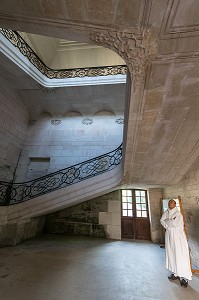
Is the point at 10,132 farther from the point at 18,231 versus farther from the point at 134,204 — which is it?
the point at 134,204

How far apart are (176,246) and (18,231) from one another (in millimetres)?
4374

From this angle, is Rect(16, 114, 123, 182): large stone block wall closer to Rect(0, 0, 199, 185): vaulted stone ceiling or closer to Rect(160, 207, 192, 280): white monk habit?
Rect(160, 207, 192, 280): white monk habit

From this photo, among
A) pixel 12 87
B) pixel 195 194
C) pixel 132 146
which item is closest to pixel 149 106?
pixel 132 146

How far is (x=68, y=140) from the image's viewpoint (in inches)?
271

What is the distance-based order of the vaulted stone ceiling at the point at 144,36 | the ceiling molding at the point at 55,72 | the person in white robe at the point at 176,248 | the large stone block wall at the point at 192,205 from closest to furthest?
the vaulted stone ceiling at the point at 144,36 → the person in white robe at the point at 176,248 → the large stone block wall at the point at 192,205 → the ceiling molding at the point at 55,72

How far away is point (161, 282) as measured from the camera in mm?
2500

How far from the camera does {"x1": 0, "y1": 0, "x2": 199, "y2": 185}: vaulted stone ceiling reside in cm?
120

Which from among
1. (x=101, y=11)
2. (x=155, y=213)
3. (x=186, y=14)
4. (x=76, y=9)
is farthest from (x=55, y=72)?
(x=155, y=213)

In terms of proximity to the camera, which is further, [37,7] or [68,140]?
[68,140]

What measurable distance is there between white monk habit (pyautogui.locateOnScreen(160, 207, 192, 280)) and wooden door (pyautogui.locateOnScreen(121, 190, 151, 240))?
10.3 feet

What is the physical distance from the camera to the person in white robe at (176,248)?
8.09 ft

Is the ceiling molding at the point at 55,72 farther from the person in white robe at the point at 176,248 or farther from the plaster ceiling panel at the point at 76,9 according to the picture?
the person in white robe at the point at 176,248

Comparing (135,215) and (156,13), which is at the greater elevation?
(156,13)

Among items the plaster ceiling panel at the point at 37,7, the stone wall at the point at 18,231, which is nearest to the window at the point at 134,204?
the stone wall at the point at 18,231
